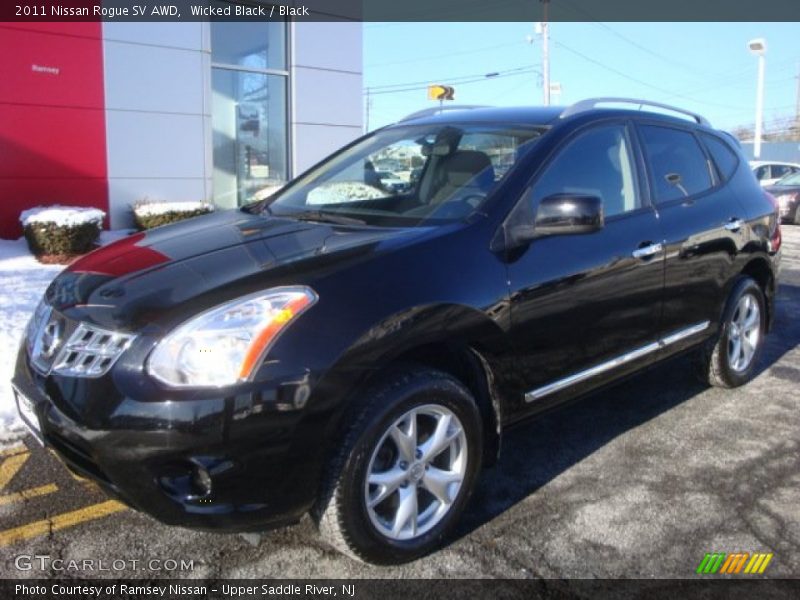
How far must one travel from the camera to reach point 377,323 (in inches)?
102

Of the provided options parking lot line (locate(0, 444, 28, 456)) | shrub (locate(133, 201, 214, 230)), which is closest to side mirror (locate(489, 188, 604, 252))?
parking lot line (locate(0, 444, 28, 456))

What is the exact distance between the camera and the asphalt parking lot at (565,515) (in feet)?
9.30

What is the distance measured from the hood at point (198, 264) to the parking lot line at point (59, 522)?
89cm

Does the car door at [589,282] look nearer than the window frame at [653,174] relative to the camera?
Yes

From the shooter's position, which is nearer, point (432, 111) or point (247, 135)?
point (432, 111)

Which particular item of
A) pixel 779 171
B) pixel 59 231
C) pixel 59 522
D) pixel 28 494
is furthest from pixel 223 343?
pixel 779 171

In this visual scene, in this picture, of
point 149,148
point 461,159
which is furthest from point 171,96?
point 461,159

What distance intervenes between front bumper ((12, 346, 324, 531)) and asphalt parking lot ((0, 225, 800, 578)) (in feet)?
1.45

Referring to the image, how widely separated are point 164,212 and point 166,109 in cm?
182

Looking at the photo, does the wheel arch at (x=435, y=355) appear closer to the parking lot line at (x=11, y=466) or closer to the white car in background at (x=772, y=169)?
the parking lot line at (x=11, y=466)

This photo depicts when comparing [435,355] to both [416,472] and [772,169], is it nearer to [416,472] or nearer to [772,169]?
[416,472]

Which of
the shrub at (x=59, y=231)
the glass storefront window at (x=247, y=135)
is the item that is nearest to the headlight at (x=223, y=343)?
the shrub at (x=59, y=231)

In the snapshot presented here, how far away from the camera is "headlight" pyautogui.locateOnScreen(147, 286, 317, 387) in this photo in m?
2.34

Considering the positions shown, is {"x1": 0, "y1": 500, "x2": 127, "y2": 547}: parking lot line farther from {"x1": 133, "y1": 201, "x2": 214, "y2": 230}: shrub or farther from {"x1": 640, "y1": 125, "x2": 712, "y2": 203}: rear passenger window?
{"x1": 133, "y1": 201, "x2": 214, "y2": 230}: shrub
